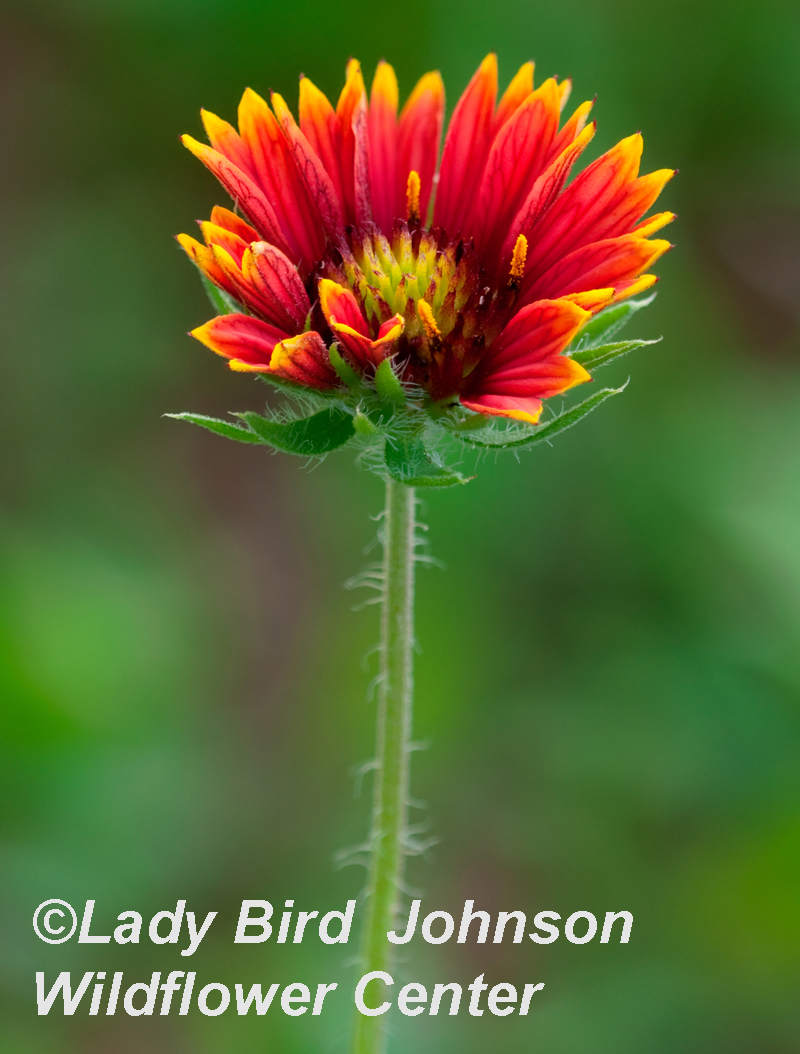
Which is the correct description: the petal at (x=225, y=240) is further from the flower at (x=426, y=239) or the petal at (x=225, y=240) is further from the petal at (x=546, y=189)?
the petal at (x=546, y=189)

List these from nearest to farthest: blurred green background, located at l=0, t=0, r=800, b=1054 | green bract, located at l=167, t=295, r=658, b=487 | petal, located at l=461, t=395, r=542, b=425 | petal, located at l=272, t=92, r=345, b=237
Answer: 1. petal, located at l=461, t=395, r=542, b=425
2. green bract, located at l=167, t=295, r=658, b=487
3. petal, located at l=272, t=92, r=345, b=237
4. blurred green background, located at l=0, t=0, r=800, b=1054

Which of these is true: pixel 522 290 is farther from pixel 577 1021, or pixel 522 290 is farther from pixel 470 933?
pixel 470 933

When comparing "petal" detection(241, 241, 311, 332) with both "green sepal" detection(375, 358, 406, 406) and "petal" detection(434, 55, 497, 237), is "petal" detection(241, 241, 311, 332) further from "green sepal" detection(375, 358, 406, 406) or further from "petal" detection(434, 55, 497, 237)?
"petal" detection(434, 55, 497, 237)

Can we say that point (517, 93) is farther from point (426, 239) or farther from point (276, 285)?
point (276, 285)

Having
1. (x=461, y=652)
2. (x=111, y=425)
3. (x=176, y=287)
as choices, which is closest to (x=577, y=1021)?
(x=461, y=652)

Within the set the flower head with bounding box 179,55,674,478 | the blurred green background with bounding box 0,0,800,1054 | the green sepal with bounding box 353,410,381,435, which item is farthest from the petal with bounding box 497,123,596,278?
the blurred green background with bounding box 0,0,800,1054
